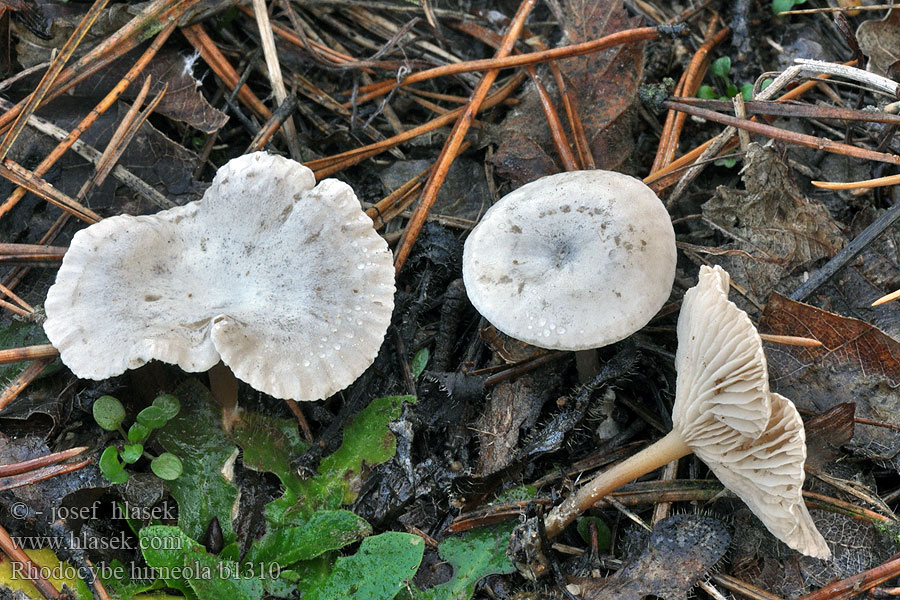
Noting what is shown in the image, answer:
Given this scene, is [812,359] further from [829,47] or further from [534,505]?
[829,47]

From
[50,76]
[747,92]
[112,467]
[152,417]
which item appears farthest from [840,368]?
[50,76]

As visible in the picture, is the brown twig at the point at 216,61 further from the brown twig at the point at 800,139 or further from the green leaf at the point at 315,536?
the brown twig at the point at 800,139

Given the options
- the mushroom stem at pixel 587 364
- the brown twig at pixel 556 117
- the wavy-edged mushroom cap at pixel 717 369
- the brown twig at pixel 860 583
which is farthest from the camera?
the brown twig at pixel 556 117

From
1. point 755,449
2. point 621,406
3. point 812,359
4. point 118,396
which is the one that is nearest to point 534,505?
point 621,406

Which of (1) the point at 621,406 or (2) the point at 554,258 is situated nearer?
(2) the point at 554,258

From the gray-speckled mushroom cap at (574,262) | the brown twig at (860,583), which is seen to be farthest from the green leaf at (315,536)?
the brown twig at (860,583)

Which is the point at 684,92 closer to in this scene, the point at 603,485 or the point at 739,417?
the point at 739,417
